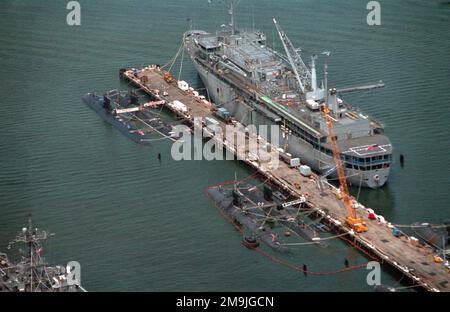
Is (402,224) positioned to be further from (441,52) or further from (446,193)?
(441,52)

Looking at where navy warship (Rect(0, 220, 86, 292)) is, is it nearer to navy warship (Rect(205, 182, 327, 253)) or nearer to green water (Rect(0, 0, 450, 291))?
green water (Rect(0, 0, 450, 291))

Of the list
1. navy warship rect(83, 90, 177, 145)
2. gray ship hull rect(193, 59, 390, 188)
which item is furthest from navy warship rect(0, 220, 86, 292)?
navy warship rect(83, 90, 177, 145)

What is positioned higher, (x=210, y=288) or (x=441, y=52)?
(x=441, y=52)

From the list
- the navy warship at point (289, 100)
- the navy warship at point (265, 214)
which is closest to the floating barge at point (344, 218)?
the navy warship at point (265, 214)

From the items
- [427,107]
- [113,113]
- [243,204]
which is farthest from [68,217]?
[427,107]

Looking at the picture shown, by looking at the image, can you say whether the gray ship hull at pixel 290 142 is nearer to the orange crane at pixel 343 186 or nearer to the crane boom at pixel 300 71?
the orange crane at pixel 343 186
